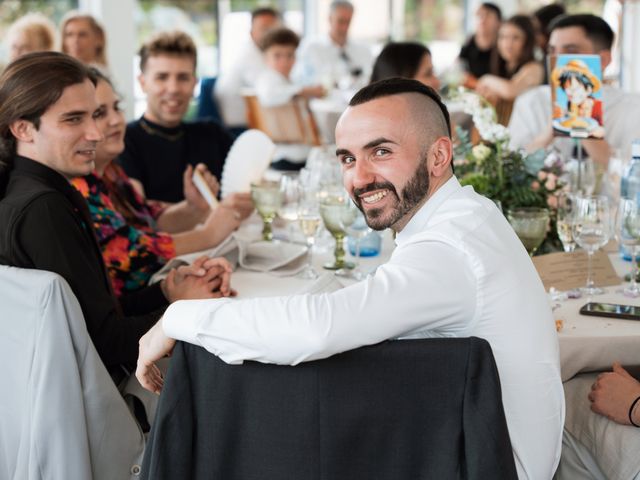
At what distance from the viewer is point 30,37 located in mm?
Result: 5762

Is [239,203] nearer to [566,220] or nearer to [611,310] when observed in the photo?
[566,220]

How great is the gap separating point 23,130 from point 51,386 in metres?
0.71

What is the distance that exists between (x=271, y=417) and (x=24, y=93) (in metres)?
1.24

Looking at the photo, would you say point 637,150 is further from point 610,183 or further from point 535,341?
point 535,341

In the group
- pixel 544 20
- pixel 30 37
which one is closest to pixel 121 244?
pixel 30 37

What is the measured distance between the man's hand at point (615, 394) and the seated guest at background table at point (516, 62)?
4.51 meters

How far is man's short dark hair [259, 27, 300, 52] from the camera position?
6914 mm

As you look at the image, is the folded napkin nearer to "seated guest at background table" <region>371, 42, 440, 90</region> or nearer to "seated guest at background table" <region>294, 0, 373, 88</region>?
"seated guest at background table" <region>371, 42, 440, 90</region>

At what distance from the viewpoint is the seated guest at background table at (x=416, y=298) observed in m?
1.30

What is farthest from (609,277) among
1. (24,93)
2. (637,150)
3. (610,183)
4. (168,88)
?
(168,88)

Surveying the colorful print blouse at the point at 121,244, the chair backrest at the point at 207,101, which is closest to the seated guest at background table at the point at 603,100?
the colorful print blouse at the point at 121,244

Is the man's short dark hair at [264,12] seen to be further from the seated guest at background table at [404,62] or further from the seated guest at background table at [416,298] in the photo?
the seated guest at background table at [416,298]

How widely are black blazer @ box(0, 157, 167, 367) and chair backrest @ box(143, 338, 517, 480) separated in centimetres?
68

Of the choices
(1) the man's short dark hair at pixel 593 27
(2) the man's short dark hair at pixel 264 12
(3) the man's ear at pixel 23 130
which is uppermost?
(2) the man's short dark hair at pixel 264 12
